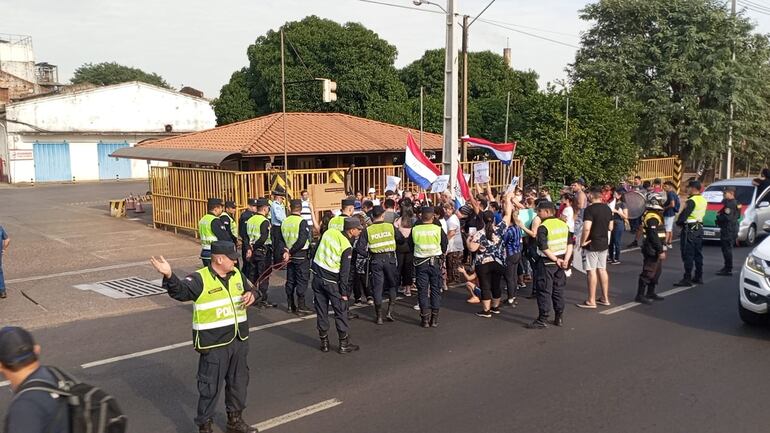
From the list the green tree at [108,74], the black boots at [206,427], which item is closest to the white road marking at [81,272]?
the black boots at [206,427]

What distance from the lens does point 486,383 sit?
6.71 m

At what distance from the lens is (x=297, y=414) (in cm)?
601

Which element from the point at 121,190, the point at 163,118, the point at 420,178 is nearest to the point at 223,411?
the point at 420,178

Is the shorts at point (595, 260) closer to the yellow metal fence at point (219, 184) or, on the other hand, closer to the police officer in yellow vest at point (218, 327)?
the police officer in yellow vest at point (218, 327)

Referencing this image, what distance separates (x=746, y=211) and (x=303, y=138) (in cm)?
1255

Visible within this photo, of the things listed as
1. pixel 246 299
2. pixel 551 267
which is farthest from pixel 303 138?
pixel 246 299

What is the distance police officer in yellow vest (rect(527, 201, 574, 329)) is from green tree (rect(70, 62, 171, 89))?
244ft

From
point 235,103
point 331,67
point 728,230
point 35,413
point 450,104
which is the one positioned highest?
point 331,67

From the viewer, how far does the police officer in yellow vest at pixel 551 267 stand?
8758mm

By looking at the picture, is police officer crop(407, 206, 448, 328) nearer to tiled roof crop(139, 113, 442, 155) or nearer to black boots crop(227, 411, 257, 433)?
black boots crop(227, 411, 257, 433)

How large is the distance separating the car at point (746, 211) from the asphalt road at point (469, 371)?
6.45 metres

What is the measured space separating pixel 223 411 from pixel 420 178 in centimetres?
878

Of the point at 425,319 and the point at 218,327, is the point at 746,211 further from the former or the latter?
the point at 218,327

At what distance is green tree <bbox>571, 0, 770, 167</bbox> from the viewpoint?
2745cm
